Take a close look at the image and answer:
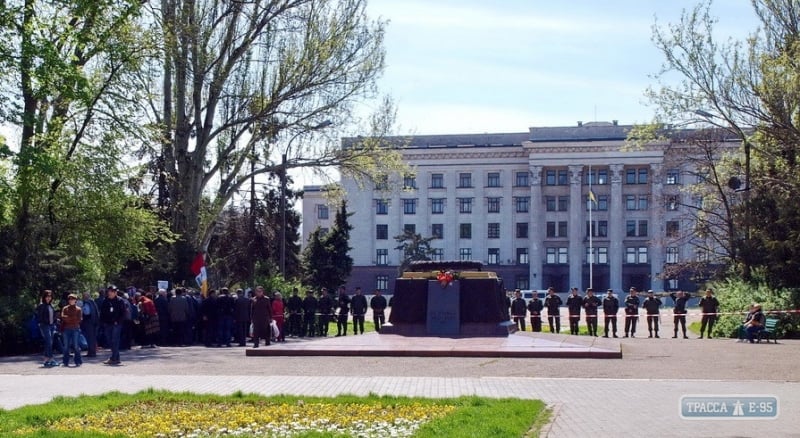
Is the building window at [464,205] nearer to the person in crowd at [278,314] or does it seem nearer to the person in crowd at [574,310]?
the person in crowd at [574,310]

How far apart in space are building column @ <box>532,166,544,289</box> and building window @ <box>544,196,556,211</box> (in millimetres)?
515

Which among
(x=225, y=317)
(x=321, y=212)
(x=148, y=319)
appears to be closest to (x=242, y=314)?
(x=225, y=317)

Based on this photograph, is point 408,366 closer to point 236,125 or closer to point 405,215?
point 236,125

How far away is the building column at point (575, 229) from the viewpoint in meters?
101

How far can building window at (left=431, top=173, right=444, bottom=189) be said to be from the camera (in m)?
105

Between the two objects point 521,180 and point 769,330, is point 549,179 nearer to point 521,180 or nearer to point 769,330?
point 521,180

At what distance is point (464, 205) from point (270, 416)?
305 ft

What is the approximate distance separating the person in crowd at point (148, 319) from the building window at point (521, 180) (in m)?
79.3

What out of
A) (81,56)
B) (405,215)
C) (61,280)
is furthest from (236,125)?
(405,215)

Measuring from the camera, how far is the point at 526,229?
10381 cm

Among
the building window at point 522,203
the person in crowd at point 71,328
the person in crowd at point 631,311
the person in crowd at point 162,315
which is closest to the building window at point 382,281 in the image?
the building window at point 522,203

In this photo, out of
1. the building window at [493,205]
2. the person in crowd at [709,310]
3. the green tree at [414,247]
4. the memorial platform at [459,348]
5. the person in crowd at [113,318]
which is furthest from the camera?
the building window at [493,205]

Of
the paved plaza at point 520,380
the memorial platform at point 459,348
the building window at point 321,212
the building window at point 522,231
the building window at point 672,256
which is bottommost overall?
the paved plaza at point 520,380

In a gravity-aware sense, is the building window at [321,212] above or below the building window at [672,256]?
above
